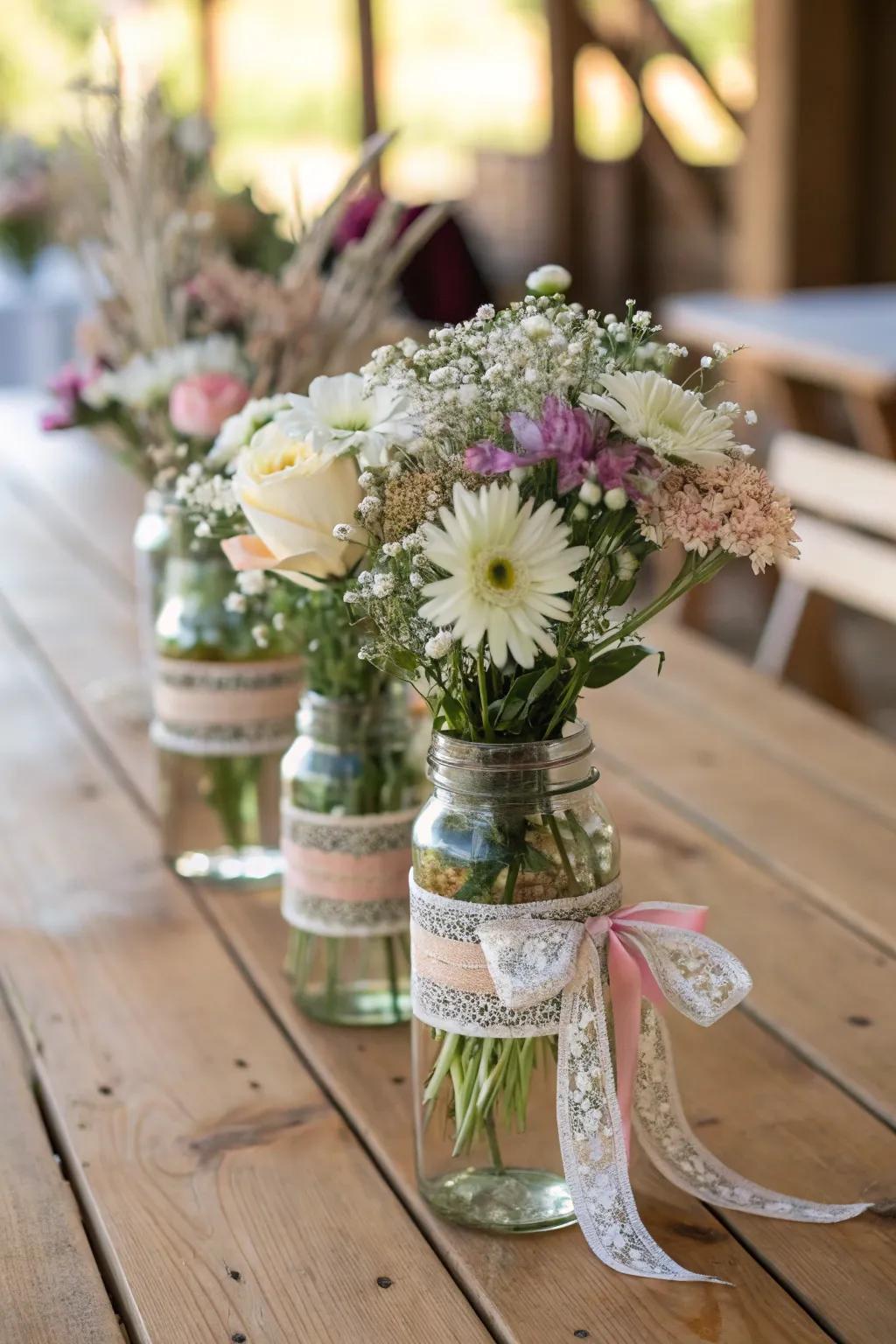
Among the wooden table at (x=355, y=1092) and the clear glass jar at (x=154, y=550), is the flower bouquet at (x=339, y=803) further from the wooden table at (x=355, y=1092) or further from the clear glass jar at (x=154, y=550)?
the clear glass jar at (x=154, y=550)

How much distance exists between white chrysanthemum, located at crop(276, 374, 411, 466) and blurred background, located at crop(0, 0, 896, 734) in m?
0.55

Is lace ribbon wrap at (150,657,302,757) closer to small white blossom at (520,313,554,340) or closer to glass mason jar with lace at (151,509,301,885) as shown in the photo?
glass mason jar with lace at (151,509,301,885)

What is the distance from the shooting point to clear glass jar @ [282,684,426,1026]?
3.21 feet

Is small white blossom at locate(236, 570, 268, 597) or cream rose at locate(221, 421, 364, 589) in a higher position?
cream rose at locate(221, 421, 364, 589)

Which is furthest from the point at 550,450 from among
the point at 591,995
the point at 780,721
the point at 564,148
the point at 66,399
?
the point at 564,148

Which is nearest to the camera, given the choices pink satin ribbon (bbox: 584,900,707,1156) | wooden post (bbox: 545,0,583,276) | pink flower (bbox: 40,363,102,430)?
pink satin ribbon (bbox: 584,900,707,1156)

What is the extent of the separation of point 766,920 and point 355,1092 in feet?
1.13

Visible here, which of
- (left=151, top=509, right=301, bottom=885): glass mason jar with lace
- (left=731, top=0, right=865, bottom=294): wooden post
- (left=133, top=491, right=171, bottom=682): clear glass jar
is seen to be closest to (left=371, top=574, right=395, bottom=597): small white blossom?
(left=151, top=509, right=301, bottom=885): glass mason jar with lace

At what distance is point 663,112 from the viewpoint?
5.61m

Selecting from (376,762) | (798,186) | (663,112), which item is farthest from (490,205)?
(376,762)

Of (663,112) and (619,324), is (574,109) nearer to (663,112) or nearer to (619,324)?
Result: (663,112)

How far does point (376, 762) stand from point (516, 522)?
14.0 inches

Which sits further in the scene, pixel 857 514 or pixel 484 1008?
pixel 857 514

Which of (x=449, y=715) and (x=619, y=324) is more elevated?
(x=619, y=324)
